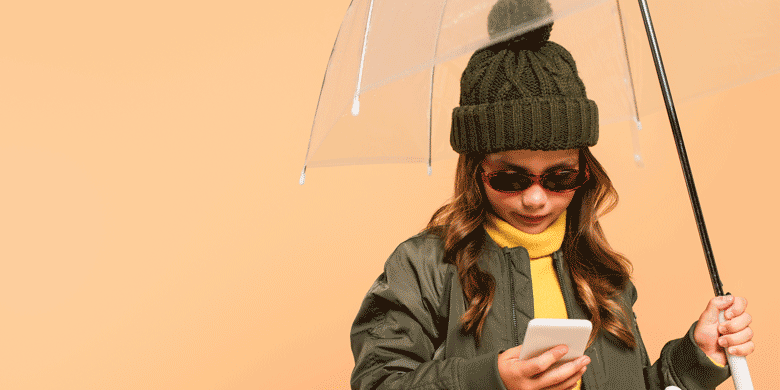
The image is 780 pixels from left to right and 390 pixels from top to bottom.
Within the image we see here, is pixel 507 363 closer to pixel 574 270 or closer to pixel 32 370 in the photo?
pixel 574 270

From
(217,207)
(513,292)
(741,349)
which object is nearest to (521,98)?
(513,292)

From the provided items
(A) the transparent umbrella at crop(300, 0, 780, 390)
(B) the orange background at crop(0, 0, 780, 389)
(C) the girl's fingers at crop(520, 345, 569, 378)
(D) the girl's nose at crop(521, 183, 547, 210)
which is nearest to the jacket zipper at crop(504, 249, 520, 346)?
(D) the girl's nose at crop(521, 183, 547, 210)

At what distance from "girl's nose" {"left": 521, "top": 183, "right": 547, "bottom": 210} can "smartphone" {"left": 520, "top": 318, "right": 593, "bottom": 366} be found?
0.98 feet

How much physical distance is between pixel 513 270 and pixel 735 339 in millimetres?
421

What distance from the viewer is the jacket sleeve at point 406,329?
1.38 meters

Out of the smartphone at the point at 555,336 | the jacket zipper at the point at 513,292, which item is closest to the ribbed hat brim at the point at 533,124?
the jacket zipper at the point at 513,292

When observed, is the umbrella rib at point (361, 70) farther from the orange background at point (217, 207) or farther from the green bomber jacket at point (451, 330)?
the orange background at point (217, 207)

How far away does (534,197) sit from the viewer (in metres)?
1.44

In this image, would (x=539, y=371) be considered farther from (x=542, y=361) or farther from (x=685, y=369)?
(x=685, y=369)

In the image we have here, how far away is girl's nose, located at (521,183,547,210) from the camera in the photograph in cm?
144

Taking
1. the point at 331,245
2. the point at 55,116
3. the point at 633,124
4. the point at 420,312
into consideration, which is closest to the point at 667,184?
the point at 633,124

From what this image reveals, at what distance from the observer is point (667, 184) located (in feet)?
9.00

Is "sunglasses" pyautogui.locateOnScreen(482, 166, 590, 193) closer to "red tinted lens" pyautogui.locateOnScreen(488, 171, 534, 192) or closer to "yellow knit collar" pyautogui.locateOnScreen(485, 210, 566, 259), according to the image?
"red tinted lens" pyautogui.locateOnScreen(488, 171, 534, 192)

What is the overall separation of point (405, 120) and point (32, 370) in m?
1.59
